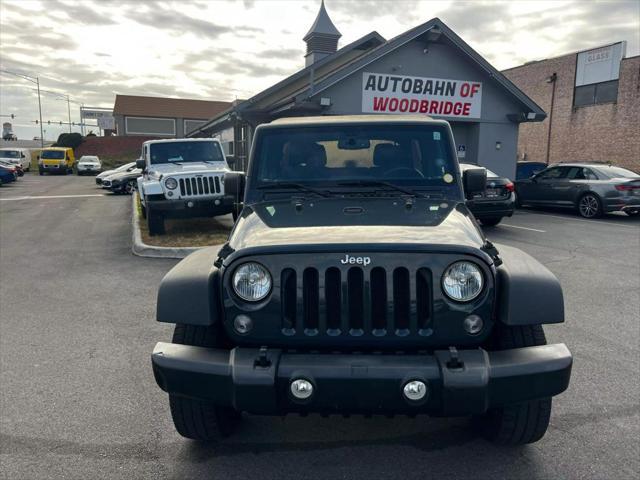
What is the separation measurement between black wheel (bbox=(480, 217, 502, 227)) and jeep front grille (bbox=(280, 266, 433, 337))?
32.2 feet

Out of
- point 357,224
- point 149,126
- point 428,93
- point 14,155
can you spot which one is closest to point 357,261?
point 357,224

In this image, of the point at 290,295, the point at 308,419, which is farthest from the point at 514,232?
the point at 290,295

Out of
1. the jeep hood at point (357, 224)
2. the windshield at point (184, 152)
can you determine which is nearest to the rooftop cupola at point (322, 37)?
the windshield at point (184, 152)

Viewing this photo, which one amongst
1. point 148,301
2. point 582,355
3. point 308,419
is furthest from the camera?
point 148,301

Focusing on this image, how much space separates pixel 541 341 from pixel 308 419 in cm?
158

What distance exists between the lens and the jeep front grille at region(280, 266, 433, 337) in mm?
2588

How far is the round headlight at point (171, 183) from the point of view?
34.1 feet

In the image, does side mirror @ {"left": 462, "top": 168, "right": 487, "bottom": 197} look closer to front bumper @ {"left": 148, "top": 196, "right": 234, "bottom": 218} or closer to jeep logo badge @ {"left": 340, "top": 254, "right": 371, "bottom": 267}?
jeep logo badge @ {"left": 340, "top": 254, "right": 371, "bottom": 267}

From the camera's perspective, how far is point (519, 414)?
295cm

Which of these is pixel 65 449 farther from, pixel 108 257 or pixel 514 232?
pixel 514 232

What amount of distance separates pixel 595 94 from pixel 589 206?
19857 millimetres

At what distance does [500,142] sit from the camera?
18156mm

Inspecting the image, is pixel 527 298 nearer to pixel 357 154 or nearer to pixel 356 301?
pixel 356 301

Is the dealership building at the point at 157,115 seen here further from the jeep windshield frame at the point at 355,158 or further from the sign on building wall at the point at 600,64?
the jeep windshield frame at the point at 355,158
